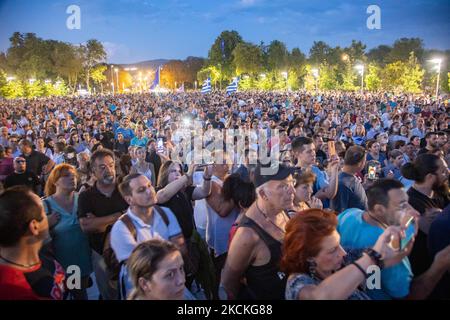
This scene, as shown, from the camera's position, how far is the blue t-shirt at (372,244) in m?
2.49

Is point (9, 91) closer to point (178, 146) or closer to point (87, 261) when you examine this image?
point (178, 146)

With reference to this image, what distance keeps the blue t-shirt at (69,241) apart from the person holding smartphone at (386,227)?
7.76 ft

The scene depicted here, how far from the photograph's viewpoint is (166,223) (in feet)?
10.7

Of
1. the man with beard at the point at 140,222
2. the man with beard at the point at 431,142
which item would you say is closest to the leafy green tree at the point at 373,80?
the man with beard at the point at 431,142

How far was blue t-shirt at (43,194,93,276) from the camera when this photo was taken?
3.54 m

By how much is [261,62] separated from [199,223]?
62642 millimetres

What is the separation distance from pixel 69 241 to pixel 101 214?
37 centimetres

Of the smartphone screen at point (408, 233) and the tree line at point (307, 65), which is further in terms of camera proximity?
the tree line at point (307, 65)

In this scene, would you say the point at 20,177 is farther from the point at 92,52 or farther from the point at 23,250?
the point at 92,52

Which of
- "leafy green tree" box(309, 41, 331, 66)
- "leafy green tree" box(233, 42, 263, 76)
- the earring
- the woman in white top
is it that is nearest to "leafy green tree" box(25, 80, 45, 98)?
"leafy green tree" box(233, 42, 263, 76)

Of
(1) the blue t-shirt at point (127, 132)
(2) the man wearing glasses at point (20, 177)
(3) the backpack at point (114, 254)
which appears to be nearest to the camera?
(3) the backpack at point (114, 254)

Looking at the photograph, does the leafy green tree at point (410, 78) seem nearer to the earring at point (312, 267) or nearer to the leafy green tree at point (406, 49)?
the leafy green tree at point (406, 49)

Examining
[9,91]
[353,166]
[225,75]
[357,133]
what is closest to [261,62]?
[225,75]

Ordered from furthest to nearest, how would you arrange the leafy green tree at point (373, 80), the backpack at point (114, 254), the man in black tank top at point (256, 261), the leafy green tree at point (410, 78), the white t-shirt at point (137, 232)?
the leafy green tree at point (373, 80)
the leafy green tree at point (410, 78)
the backpack at point (114, 254)
the white t-shirt at point (137, 232)
the man in black tank top at point (256, 261)
